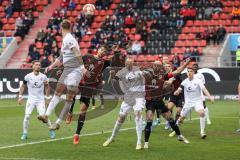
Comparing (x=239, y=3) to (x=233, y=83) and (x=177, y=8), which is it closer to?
(x=177, y=8)

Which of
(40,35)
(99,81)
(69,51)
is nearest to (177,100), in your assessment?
(99,81)

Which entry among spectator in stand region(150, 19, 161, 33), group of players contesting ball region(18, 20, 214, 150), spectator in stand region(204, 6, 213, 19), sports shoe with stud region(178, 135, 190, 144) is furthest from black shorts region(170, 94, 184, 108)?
spectator in stand region(204, 6, 213, 19)

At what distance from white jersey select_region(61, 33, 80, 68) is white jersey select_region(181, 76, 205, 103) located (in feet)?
14.6

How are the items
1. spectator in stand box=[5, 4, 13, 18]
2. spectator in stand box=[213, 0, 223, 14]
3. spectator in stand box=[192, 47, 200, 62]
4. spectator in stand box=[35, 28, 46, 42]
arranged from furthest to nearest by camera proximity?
spectator in stand box=[5, 4, 13, 18], spectator in stand box=[35, 28, 46, 42], spectator in stand box=[213, 0, 223, 14], spectator in stand box=[192, 47, 200, 62]

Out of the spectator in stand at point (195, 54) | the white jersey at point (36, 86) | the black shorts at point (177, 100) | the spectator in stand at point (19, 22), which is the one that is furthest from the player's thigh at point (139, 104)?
the spectator in stand at point (19, 22)

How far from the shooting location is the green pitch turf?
1551cm

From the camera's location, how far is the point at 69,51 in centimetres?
1686

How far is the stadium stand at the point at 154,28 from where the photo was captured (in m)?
43.1

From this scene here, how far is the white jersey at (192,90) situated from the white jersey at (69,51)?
445 cm

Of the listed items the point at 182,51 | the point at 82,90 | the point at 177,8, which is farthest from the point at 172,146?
Answer: the point at 177,8

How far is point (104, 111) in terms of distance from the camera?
3038 cm

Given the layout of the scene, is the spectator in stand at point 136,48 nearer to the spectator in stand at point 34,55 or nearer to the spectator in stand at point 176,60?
the spectator in stand at point 176,60

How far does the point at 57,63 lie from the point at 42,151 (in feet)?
7.69

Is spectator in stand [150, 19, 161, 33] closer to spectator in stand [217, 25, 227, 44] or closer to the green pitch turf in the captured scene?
spectator in stand [217, 25, 227, 44]
